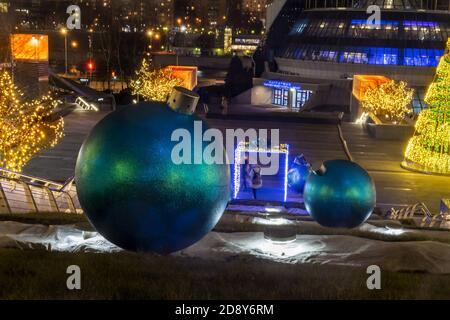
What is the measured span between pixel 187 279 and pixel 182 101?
5.92ft

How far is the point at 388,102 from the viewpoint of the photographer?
43.3 meters

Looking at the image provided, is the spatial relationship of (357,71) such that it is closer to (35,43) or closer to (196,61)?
(35,43)

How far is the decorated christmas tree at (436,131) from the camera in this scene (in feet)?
96.8

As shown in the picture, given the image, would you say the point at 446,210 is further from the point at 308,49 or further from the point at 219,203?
the point at 308,49

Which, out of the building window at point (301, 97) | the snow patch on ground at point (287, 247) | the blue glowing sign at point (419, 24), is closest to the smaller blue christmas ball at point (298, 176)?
the snow patch on ground at point (287, 247)

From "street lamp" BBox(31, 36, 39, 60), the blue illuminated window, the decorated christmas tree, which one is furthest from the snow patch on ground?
the blue illuminated window

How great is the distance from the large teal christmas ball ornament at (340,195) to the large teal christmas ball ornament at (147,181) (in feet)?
10.7

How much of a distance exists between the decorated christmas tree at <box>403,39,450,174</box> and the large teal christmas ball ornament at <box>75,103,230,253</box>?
24925 mm

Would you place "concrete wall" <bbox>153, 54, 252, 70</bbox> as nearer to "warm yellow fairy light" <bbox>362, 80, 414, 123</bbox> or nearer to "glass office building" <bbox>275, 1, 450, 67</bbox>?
"glass office building" <bbox>275, 1, 450, 67</bbox>

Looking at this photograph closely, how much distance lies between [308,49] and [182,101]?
2336 inches

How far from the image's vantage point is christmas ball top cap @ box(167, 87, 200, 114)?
664 centimetres

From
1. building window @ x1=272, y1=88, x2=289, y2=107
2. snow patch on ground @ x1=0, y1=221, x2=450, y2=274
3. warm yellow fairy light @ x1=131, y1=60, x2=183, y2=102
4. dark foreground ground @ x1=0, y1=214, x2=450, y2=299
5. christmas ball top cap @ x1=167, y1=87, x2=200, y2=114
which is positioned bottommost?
building window @ x1=272, y1=88, x2=289, y2=107

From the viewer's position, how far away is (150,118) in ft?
21.4

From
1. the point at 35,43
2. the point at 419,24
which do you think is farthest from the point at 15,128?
the point at 419,24
